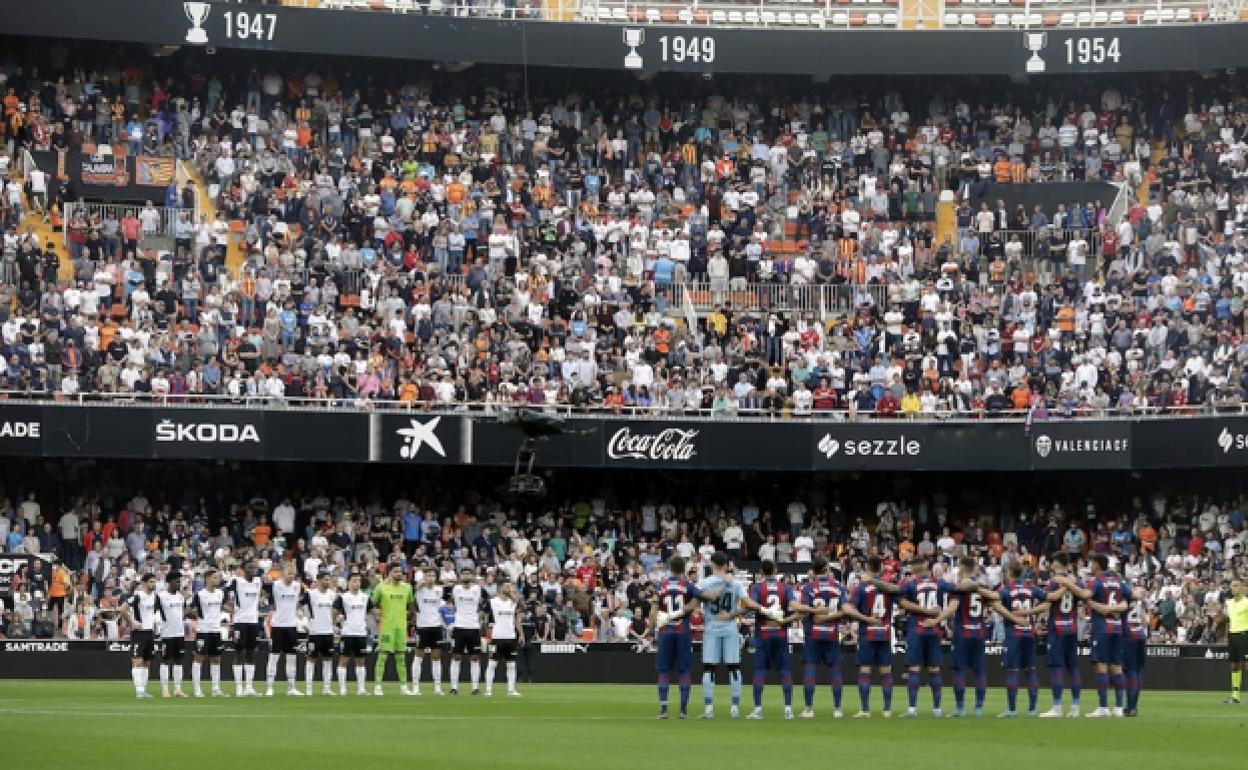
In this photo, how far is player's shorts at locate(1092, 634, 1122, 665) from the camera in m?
29.2

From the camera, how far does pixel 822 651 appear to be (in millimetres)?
29172

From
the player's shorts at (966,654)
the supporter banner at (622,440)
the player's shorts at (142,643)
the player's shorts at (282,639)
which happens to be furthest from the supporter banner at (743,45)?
the player's shorts at (966,654)

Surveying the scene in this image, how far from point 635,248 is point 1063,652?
24.0 meters

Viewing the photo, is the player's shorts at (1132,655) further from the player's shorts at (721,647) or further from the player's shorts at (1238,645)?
the player's shorts at (1238,645)

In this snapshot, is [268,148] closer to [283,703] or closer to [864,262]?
[864,262]

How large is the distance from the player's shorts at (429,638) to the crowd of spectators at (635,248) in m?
11.8

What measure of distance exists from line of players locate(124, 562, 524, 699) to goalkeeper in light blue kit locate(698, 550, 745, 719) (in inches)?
282

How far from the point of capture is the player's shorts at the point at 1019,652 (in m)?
28.8

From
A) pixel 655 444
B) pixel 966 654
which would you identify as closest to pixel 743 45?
pixel 655 444

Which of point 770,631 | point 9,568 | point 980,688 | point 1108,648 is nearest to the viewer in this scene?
point 980,688

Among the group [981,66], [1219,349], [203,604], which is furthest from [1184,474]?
[203,604]

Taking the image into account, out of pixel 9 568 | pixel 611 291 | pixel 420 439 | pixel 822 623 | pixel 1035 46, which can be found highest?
pixel 1035 46

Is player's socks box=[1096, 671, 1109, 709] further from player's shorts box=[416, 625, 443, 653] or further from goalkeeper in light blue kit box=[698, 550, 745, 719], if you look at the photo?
player's shorts box=[416, 625, 443, 653]

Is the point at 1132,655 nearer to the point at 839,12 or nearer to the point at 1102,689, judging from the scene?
the point at 1102,689
